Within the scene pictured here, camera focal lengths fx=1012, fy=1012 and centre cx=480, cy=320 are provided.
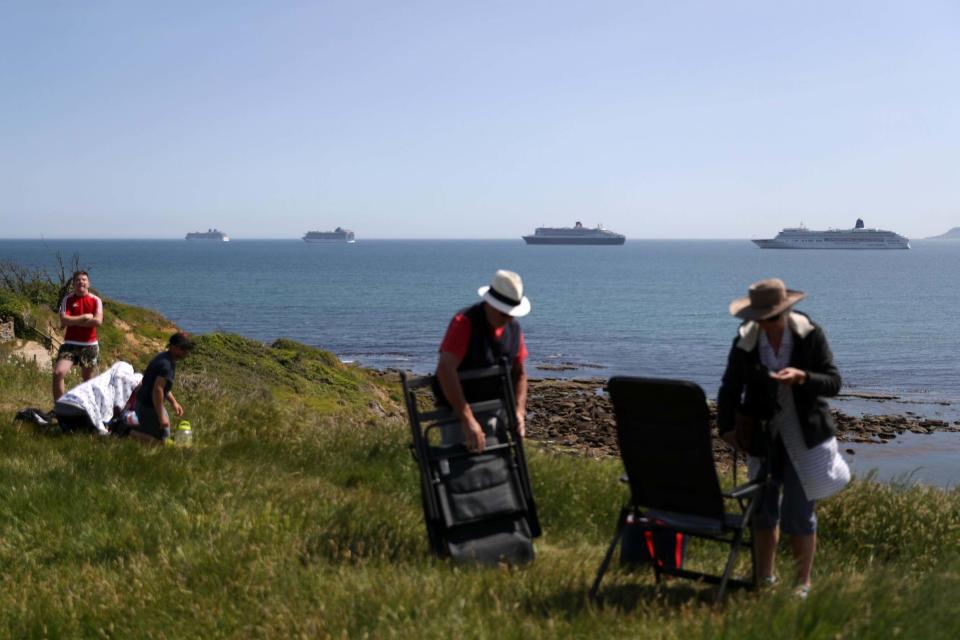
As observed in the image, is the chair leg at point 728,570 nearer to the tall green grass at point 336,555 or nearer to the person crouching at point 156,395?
the tall green grass at point 336,555

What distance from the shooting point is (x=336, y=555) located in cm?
630

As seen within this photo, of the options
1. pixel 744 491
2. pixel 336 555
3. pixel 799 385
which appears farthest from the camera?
pixel 336 555

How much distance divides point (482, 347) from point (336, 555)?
165 cm

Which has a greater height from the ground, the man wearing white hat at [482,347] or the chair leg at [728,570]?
the man wearing white hat at [482,347]

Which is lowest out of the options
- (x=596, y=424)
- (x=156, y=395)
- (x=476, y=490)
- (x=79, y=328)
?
(x=596, y=424)

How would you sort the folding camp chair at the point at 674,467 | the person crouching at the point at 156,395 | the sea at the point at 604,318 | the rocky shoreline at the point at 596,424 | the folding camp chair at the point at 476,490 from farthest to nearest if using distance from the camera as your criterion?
the sea at the point at 604,318 < the rocky shoreline at the point at 596,424 < the person crouching at the point at 156,395 < the folding camp chair at the point at 476,490 < the folding camp chair at the point at 674,467

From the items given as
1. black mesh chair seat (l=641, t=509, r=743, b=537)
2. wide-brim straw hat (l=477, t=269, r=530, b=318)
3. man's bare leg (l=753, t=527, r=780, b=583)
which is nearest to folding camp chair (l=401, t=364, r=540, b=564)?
wide-brim straw hat (l=477, t=269, r=530, b=318)

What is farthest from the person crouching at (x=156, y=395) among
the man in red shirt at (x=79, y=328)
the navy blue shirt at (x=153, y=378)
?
the man in red shirt at (x=79, y=328)

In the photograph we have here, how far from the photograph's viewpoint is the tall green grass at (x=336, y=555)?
4840 mm

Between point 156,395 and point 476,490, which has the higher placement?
point 156,395

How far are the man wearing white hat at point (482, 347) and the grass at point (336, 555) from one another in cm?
94

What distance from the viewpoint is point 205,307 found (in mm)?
76312

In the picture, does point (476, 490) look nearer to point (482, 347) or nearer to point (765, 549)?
point (482, 347)

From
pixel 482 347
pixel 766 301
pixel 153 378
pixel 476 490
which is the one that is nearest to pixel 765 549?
pixel 766 301
